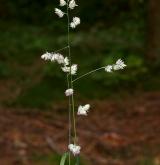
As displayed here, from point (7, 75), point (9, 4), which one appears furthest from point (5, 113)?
point (9, 4)

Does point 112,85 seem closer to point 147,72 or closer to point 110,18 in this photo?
point 147,72

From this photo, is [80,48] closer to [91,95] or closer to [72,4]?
[91,95]

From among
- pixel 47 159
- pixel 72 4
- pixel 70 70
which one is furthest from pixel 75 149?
pixel 47 159

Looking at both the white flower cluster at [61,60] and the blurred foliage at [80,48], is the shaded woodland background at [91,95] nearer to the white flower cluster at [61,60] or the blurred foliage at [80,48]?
the blurred foliage at [80,48]

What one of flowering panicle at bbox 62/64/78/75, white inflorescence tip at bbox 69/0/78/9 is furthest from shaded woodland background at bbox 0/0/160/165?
white inflorescence tip at bbox 69/0/78/9

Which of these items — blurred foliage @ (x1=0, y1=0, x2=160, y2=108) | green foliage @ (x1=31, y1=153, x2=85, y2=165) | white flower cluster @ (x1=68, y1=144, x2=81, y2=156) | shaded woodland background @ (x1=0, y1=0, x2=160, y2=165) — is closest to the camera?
white flower cluster @ (x1=68, y1=144, x2=81, y2=156)

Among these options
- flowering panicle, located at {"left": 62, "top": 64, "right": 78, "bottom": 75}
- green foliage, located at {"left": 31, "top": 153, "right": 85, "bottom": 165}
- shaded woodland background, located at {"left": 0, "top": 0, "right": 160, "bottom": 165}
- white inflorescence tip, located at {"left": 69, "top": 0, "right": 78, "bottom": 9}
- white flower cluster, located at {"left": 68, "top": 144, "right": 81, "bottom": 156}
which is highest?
shaded woodland background, located at {"left": 0, "top": 0, "right": 160, "bottom": 165}

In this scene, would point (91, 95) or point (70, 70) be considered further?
point (91, 95)

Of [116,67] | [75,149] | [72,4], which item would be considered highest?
[72,4]

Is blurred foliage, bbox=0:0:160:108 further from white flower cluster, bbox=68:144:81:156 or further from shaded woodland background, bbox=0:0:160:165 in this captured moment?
white flower cluster, bbox=68:144:81:156

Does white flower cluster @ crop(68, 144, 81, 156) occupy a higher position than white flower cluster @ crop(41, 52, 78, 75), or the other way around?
white flower cluster @ crop(41, 52, 78, 75)
